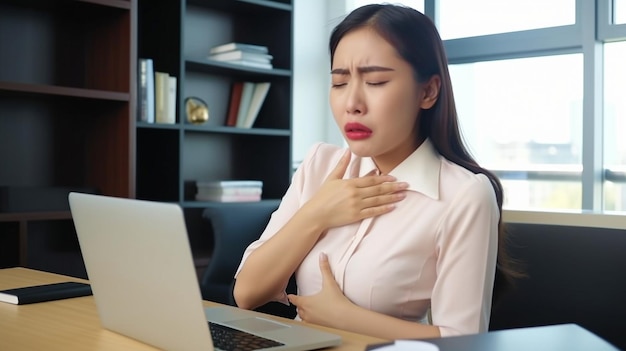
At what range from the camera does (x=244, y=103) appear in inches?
157

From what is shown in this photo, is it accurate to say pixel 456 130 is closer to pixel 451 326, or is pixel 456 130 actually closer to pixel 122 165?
pixel 451 326

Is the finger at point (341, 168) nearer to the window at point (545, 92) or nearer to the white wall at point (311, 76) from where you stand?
the window at point (545, 92)

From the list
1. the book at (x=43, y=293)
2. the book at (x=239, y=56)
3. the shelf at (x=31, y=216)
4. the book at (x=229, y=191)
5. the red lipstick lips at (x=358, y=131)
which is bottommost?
the book at (x=43, y=293)

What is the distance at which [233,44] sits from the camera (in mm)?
3758

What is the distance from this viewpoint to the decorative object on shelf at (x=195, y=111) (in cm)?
369

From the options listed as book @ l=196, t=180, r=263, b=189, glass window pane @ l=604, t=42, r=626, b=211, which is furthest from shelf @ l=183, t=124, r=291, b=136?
glass window pane @ l=604, t=42, r=626, b=211

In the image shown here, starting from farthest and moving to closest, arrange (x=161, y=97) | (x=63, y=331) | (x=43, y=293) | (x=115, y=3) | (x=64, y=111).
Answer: (x=161, y=97) < (x=64, y=111) < (x=115, y=3) < (x=43, y=293) < (x=63, y=331)

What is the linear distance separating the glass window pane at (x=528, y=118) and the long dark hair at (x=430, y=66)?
2.51m

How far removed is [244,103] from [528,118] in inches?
58.7

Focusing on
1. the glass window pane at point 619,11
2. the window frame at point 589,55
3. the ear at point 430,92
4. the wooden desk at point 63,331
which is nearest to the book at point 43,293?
the wooden desk at point 63,331

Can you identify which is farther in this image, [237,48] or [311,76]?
[311,76]

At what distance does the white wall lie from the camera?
14.5 feet

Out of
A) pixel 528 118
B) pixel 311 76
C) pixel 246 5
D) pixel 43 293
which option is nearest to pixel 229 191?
pixel 246 5

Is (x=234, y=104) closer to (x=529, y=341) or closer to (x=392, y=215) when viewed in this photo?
(x=392, y=215)
